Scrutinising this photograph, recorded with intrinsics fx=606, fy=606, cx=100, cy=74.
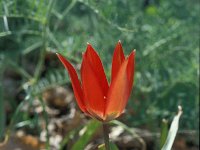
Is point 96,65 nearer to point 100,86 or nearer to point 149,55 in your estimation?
point 100,86

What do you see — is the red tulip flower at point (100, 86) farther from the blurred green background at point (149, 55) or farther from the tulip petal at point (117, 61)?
the blurred green background at point (149, 55)

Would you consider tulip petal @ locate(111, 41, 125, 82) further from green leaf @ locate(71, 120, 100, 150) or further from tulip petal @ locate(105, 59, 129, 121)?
green leaf @ locate(71, 120, 100, 150)

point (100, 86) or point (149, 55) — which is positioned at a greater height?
point (100, 86)

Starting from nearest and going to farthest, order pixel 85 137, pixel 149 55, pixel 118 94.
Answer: pixel 118 94 < pixel 85 137 < pixel 149 55

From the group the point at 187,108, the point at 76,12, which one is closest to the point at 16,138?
the point at 187,108

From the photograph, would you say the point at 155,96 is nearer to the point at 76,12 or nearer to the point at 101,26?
the point at 101,26

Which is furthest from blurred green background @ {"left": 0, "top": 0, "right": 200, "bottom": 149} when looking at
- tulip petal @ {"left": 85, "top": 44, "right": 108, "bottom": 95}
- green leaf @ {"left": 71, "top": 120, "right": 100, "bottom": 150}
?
tulip petal @ {"left": 85, "top": 44, "right": 108, "bottom": 95}

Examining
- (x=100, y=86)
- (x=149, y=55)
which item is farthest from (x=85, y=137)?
(x=149, y=55)
